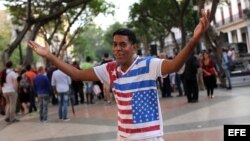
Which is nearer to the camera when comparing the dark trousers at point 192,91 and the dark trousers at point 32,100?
the dark trousers at point 192,91

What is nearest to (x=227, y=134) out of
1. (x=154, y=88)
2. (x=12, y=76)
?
(x=154, y=88)

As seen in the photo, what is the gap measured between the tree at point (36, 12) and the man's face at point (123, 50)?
1258 cm

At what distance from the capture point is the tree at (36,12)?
19141mm

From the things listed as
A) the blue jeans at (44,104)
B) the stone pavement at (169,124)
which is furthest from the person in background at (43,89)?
the stone pavement at (169,124)

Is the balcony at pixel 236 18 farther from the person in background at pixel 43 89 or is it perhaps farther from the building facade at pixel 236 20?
the person in background at pixel 43 89

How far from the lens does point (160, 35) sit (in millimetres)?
48031

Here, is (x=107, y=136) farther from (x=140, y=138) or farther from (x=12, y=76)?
(x=140, y=138)

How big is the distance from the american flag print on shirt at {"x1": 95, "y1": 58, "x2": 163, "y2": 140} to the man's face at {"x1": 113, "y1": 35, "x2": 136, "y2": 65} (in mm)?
61

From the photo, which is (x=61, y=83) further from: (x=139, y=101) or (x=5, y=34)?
(x=5, y=34)

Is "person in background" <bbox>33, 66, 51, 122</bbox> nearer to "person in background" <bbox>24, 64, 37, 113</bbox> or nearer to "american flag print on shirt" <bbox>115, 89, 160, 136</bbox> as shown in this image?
"person in background" <bbox>24, 64, 37, 113</bbox>

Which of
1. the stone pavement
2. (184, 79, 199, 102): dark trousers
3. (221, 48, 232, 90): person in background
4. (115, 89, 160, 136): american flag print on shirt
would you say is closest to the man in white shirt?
the stone pavement

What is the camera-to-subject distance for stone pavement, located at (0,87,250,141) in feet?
32.0

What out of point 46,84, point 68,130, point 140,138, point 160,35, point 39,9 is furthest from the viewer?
point 160,35

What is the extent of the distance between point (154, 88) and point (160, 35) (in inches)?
1757
